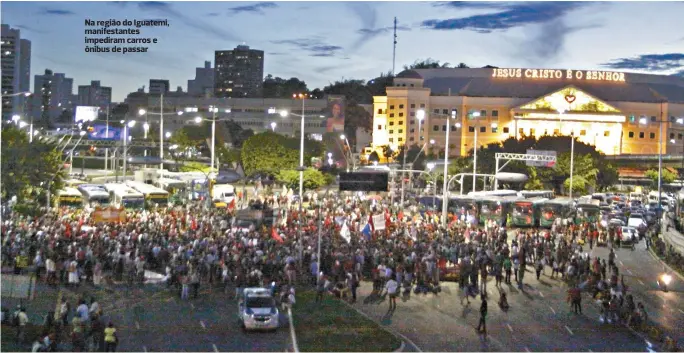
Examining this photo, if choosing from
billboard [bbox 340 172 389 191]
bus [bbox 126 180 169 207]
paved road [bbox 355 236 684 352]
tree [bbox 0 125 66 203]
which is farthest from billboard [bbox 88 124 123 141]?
paved road [bbox 355 236 684 352]

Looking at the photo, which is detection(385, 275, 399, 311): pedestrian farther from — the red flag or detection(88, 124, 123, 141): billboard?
detection(88, 124, 123, 141): billboard

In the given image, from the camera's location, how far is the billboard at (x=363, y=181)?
37928 mm

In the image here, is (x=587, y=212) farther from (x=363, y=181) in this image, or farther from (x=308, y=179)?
(x=308, y=179)

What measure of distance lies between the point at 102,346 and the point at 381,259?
1251 cm

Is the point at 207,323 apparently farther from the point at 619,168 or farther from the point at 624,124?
the point at 624,124

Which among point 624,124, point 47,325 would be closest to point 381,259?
point 47,325

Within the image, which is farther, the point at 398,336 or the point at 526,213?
the point at 526,213

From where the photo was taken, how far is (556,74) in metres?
140

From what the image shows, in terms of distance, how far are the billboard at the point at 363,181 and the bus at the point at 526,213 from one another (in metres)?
14.4

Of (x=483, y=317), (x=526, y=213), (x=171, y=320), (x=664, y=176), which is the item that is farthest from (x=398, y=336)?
(x=664, y=176)

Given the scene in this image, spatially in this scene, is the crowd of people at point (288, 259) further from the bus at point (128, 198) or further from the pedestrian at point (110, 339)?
the bus at point (128, 198)

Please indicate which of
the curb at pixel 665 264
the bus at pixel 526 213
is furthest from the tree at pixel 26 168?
the curb at pixel 665 264

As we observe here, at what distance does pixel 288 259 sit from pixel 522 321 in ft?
27.4

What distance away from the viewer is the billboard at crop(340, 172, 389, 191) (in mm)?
37928
